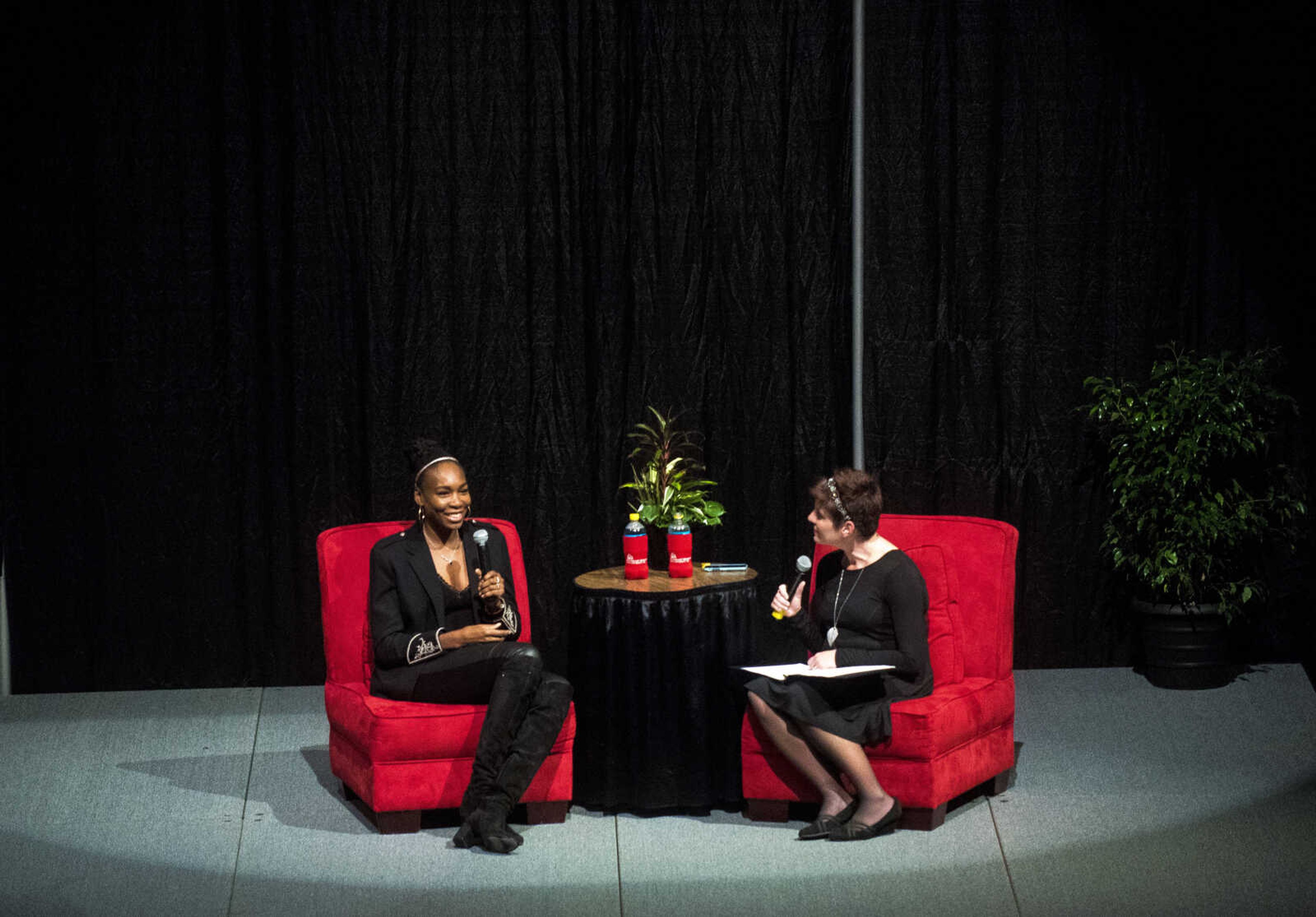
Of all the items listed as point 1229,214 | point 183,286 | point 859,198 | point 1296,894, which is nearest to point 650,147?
point 859,198

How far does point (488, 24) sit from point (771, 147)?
121 centimetres

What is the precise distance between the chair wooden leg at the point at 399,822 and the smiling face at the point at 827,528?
143 cm

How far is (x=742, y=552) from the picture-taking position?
19.6 ft

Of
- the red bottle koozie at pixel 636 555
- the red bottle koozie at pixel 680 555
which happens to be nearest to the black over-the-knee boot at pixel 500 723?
the red bottle koozie at pixel 636 555

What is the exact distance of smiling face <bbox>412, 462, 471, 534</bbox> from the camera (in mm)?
4449

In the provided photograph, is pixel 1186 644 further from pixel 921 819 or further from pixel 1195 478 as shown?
pixel 921 819

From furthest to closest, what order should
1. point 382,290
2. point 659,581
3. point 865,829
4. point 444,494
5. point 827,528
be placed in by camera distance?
1. point 382,290
2. point 659,581
3. point 444,494
4. point 827,528
5. point 865,829

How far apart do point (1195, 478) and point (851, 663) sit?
2.06 meters

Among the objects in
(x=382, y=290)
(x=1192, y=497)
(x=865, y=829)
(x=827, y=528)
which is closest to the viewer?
(x=865, y=829)

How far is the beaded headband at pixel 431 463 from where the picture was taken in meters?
4.48

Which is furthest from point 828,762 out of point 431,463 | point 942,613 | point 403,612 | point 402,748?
point 431,463

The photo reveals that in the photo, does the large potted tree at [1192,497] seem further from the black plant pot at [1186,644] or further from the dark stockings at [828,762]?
the dark stockings at [828,762]

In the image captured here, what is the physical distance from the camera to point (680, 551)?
4.60 meters

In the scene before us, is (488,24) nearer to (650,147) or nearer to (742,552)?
(650,147)
